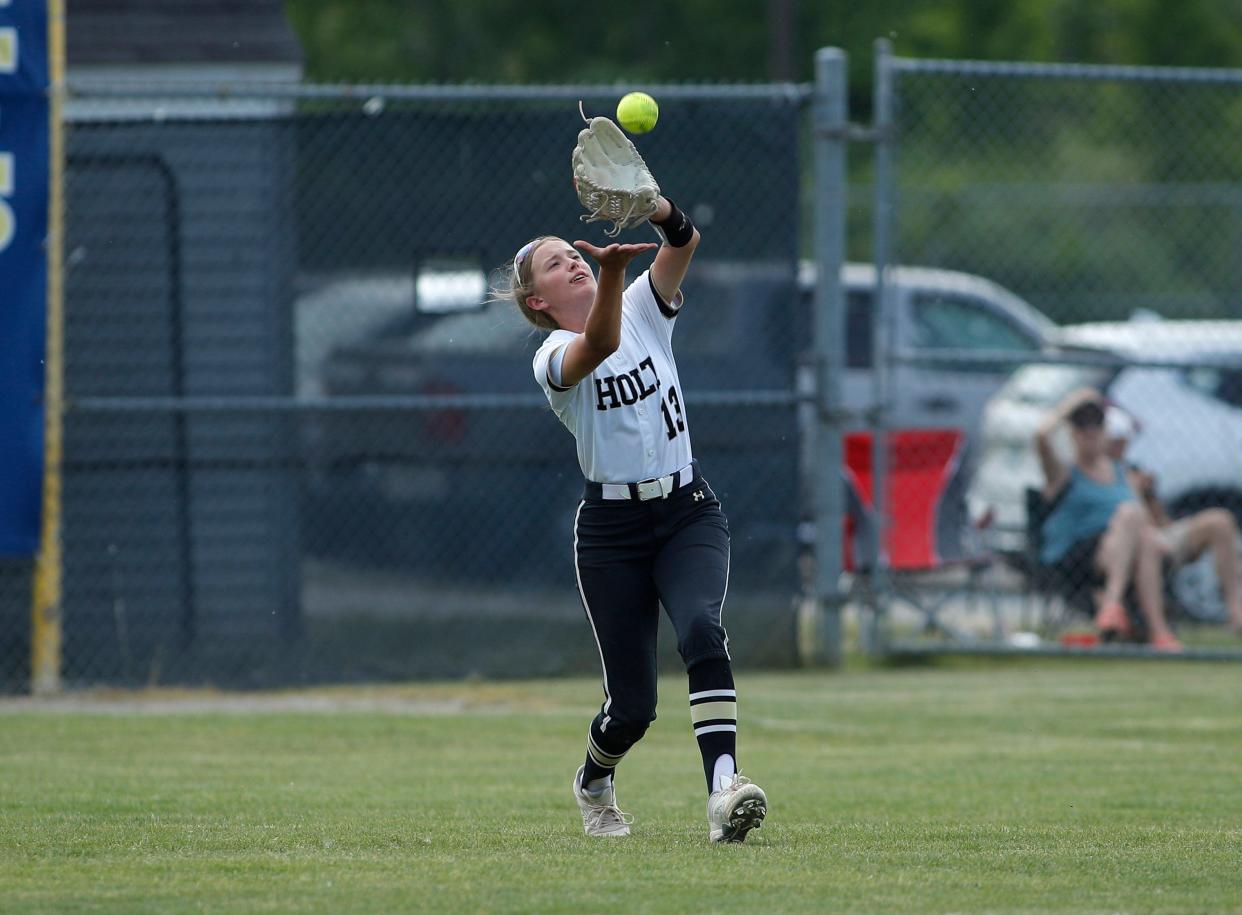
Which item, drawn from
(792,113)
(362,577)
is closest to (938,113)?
(792,113)

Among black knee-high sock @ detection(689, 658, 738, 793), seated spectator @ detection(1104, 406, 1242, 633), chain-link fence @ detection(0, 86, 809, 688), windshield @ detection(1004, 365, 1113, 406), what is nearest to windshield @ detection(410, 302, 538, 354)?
chain-link fence @ detection(0, 86, 809, 688)

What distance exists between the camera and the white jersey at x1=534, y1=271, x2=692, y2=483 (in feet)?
18.0

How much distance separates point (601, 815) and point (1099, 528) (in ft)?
19.4

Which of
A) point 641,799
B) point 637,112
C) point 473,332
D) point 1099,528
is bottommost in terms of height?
point 641,799

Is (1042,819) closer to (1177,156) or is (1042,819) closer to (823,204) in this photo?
(823,204)

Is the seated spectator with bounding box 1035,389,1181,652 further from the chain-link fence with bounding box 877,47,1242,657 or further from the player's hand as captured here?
the player's hand

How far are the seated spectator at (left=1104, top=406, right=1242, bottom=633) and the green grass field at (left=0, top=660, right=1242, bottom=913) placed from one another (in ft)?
2.87

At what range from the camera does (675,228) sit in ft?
18.0

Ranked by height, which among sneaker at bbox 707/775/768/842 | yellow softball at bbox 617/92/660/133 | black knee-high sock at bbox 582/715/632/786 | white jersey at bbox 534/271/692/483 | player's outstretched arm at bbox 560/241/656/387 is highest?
yellow softball at bbox 617/92/660/133

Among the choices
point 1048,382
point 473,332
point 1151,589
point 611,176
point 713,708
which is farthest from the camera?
point 1048,382

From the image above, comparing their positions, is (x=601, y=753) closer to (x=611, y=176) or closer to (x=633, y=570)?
(x=633, y=570)

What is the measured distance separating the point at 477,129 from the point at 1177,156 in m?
19.2

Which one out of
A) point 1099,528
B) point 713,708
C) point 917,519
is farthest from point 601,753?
point 1099,528

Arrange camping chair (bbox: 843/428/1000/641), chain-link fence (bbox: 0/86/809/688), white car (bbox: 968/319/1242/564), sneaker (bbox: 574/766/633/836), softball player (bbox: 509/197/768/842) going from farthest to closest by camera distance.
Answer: white car (bbox: 968/319/1242/564), camping chair (bbox: 843/428/1000/641), chain-link fence (bbox: 0/86/809/688), sneaker (bbox: 574/766/633/836), softball player (bbox: 509/197/768/842)
